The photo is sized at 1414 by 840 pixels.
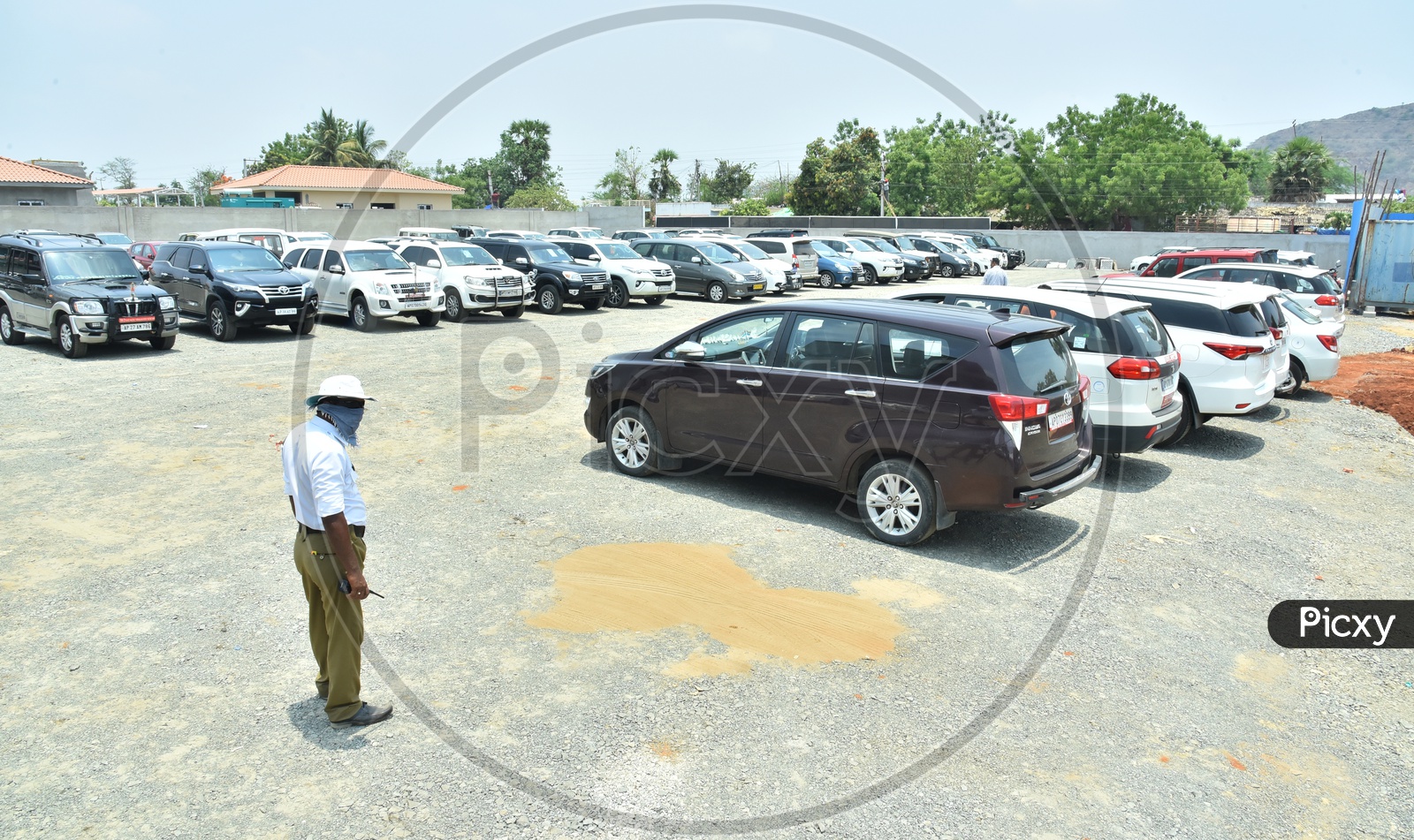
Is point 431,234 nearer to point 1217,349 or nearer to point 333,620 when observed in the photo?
point 1217,349

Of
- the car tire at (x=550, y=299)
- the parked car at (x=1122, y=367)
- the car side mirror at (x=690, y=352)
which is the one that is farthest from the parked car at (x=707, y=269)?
the car side mirror at (x=690, y=352)

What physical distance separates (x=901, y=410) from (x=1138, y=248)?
156 feet

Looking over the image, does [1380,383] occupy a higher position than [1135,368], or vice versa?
[1135,368]

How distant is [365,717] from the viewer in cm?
461

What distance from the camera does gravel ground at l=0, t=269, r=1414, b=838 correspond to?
13.2ft

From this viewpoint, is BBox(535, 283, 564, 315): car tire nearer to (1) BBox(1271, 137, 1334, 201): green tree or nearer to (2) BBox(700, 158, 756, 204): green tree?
(2) BBox(700, 158, 756, 204): green tree

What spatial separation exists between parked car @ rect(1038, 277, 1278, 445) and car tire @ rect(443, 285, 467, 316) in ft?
46.1

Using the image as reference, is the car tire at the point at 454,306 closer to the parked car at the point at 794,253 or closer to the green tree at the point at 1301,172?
the parked car at the point at 794,253

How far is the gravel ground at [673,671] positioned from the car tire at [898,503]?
0.17 meters

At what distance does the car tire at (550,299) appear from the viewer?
22828 mm

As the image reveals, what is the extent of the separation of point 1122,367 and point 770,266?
18790 millimetres

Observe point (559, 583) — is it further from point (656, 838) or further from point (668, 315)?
point (668, 315)

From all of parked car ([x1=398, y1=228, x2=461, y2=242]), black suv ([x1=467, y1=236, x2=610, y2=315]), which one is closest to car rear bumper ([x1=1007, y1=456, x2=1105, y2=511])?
black suv ([x1=467, y1=236, x2=610, y2=315])

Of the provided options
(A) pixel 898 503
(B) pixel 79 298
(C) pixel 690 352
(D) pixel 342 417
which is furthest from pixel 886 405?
(B) pixel 79 298
